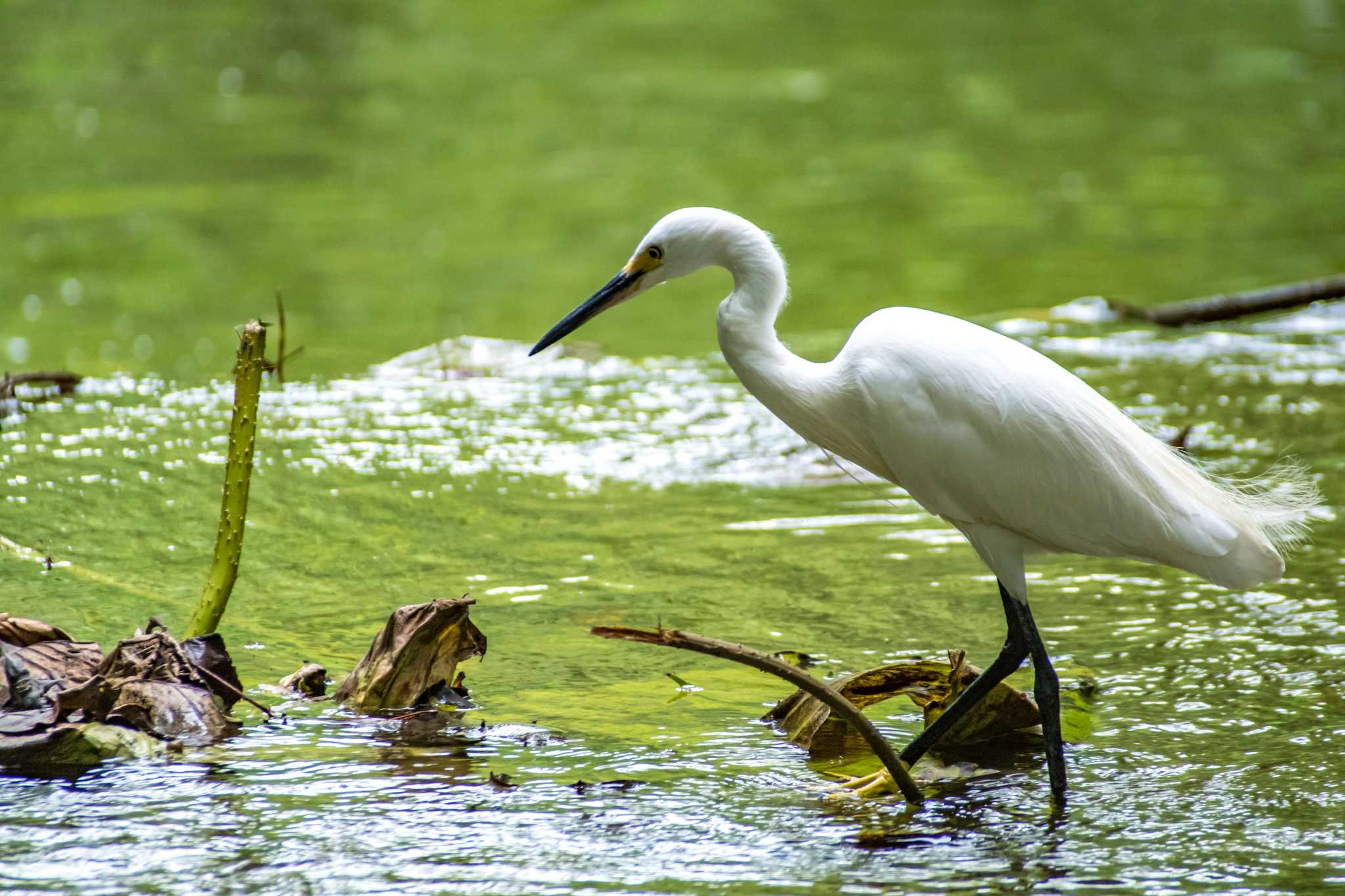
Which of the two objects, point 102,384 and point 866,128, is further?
point 866,128

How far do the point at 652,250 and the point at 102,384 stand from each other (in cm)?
391

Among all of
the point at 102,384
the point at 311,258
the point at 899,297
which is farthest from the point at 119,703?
the point at 311,258

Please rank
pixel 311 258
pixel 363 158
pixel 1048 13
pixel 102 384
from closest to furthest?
pixel 102 384 → pixel 311 258 → pixel 363 158 → pixel 1048 13

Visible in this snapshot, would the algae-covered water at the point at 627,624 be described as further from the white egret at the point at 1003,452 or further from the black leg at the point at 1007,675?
the white egret at the point at 1003,452

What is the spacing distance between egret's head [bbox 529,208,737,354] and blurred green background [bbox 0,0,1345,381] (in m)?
3.61

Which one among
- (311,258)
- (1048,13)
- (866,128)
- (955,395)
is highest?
(1048,13)

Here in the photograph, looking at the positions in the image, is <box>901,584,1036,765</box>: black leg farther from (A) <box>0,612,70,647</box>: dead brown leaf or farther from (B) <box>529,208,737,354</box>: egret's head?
(A) <box>0,612,70,647</box>: dead brown leaf

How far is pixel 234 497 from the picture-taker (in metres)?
3.55

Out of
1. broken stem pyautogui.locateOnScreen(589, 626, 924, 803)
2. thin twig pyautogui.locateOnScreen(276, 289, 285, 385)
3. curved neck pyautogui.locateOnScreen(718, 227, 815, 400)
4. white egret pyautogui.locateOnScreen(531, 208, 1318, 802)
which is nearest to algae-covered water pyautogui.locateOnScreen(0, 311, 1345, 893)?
broken stem pyautogui.locateOnScreen(589, 626, 924, 803)

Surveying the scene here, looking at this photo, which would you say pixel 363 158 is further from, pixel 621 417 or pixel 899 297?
pixel 621 417

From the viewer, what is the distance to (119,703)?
324 centimetres

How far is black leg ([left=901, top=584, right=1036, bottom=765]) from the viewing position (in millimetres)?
3268

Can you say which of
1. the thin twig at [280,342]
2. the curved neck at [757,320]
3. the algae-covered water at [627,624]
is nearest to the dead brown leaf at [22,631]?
the algae-covered water at [627,624]

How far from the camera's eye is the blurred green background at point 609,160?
8.38 metres
